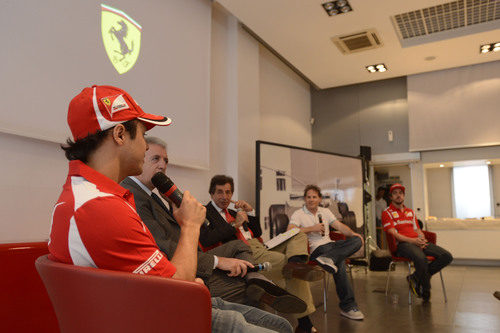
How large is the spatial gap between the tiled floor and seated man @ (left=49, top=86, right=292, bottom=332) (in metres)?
2.37

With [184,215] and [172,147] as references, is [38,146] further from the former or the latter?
[184,215]

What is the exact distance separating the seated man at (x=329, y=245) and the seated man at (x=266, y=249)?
0.39 m

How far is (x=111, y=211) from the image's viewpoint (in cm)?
89

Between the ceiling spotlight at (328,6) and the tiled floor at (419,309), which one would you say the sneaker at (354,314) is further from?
the ceiling spotlight at (328,6)

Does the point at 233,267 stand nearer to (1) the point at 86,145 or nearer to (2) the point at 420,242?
(1) the point at 86,145

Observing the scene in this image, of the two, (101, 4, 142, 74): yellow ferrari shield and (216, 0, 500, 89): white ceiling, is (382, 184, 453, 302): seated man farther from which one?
(101, 4, 142, 74): yellow ferrari shield

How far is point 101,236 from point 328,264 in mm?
2809

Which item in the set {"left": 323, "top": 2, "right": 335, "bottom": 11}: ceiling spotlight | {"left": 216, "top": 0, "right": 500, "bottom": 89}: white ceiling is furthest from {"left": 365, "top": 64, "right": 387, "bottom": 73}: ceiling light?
{"left": 323, "top": 2, "right": 335, "bottom": 11}: ceiling spotlight

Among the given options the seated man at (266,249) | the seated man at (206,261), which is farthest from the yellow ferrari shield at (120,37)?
the seated man at (206,261)

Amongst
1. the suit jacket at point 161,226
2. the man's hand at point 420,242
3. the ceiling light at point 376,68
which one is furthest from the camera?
the ceiling light at point 376,68

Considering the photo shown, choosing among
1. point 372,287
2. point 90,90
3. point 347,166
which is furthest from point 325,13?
point 90,90

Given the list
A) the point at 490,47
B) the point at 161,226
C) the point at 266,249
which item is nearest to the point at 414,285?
the point at 266,249

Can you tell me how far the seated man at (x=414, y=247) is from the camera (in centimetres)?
414

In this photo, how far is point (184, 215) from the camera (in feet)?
3.76
